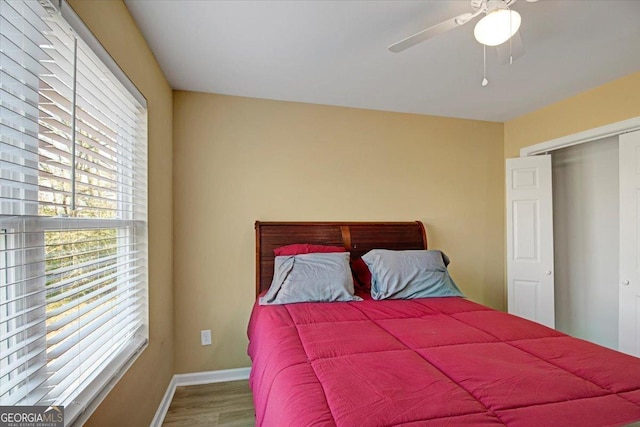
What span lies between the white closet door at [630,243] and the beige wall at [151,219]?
3.42 metres

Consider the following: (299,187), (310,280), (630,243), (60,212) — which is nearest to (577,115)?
(630,243)

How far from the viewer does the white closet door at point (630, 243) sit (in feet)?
7.36

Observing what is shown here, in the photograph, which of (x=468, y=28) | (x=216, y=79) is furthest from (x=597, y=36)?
(x=216, y=79)

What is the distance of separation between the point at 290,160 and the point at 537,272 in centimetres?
268

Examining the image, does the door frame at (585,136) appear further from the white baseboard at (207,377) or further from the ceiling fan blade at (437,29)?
the white baseboard at (207,377)

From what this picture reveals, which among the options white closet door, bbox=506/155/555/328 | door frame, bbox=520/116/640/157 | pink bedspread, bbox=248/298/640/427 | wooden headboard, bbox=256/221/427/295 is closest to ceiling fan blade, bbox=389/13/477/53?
pink bedspread, bbox=248/298/640/427

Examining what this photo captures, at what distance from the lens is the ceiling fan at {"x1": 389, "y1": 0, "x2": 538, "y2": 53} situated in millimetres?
1328

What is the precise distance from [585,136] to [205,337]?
3697mm

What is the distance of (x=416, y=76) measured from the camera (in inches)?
90.7

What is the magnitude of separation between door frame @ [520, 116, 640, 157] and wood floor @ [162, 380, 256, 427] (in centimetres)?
348

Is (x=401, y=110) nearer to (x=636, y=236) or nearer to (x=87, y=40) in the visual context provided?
(x=636, y=236)

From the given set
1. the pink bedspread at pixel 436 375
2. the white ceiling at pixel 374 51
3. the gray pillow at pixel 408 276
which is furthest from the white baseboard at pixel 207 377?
the white ceiling at pixel 374 51

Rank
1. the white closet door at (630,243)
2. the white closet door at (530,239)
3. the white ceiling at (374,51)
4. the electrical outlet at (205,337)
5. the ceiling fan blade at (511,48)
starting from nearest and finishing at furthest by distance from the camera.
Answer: the ceiling fan blade at (511,48), the white ceiling at (374,51), the white closet door at (630,243), the electrical outlet at (205,337), the white closet door at (530,239)

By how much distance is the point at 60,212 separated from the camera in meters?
1.06
